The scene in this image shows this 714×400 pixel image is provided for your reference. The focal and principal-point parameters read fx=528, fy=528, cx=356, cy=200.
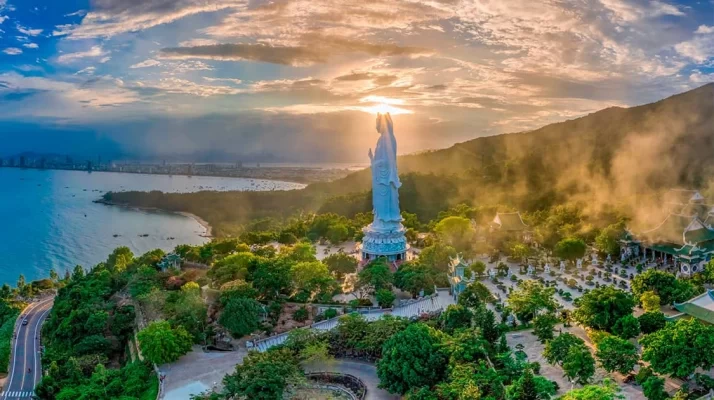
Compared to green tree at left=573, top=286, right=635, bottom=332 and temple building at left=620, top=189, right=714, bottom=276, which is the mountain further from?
green tree at left=573, top=286, right=635, bottom=332

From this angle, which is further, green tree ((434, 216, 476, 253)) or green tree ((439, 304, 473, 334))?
green tree ((434, 216, 476, 253))

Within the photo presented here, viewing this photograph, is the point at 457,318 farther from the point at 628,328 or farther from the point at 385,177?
the point at 385,177

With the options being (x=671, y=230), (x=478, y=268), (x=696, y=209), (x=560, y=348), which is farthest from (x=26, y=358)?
(x=696, y=209)

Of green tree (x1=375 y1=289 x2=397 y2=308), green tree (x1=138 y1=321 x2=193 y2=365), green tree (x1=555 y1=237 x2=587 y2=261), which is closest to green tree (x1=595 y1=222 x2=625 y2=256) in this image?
green tree (x1=555 y1=237 x2=587 y2=261)

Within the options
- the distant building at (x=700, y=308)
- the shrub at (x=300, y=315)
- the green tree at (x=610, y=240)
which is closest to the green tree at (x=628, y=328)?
the distant building at (x=700, y=308)

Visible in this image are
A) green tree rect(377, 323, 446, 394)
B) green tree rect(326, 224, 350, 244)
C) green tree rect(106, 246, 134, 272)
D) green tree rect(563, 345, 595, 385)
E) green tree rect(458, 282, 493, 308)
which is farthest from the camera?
green tree rect(326, 224, 350, 244)
